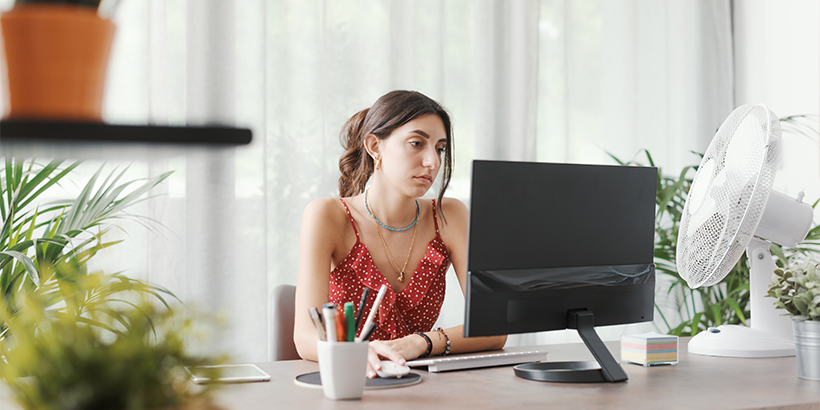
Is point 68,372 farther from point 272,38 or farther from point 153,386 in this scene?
point 272,38

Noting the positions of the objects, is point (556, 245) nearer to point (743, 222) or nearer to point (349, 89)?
point (743, 222)

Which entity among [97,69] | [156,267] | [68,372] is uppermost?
[97,69]

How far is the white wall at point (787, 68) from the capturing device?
2.86 meters

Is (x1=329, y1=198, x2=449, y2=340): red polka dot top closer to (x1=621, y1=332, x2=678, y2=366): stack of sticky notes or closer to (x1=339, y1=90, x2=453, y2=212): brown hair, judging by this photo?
(x1=339, y1=90, x2=453, y2=212): brown hair

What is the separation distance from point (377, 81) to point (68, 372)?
7.43 ft

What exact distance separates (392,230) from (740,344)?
0.92 meters

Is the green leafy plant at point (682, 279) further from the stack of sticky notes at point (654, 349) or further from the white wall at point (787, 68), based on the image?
the stack of sticky notes at point (654, 349)

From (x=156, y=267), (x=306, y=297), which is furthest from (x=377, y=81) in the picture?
(x=306, y=297)

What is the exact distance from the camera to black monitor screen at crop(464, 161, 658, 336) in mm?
1179

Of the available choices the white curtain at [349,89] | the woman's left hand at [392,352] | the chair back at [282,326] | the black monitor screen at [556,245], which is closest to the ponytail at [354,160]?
the chair back at [282,326]

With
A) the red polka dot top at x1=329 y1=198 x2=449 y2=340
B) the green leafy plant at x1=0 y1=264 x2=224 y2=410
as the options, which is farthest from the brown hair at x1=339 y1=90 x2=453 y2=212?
the green leafy plant at x1=0 y1=264 x2=224 y2=410

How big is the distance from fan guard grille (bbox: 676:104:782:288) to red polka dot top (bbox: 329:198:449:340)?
0.64 m

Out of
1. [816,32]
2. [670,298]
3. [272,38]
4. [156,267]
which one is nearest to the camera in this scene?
[156,267]

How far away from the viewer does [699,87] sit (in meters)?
3.30
